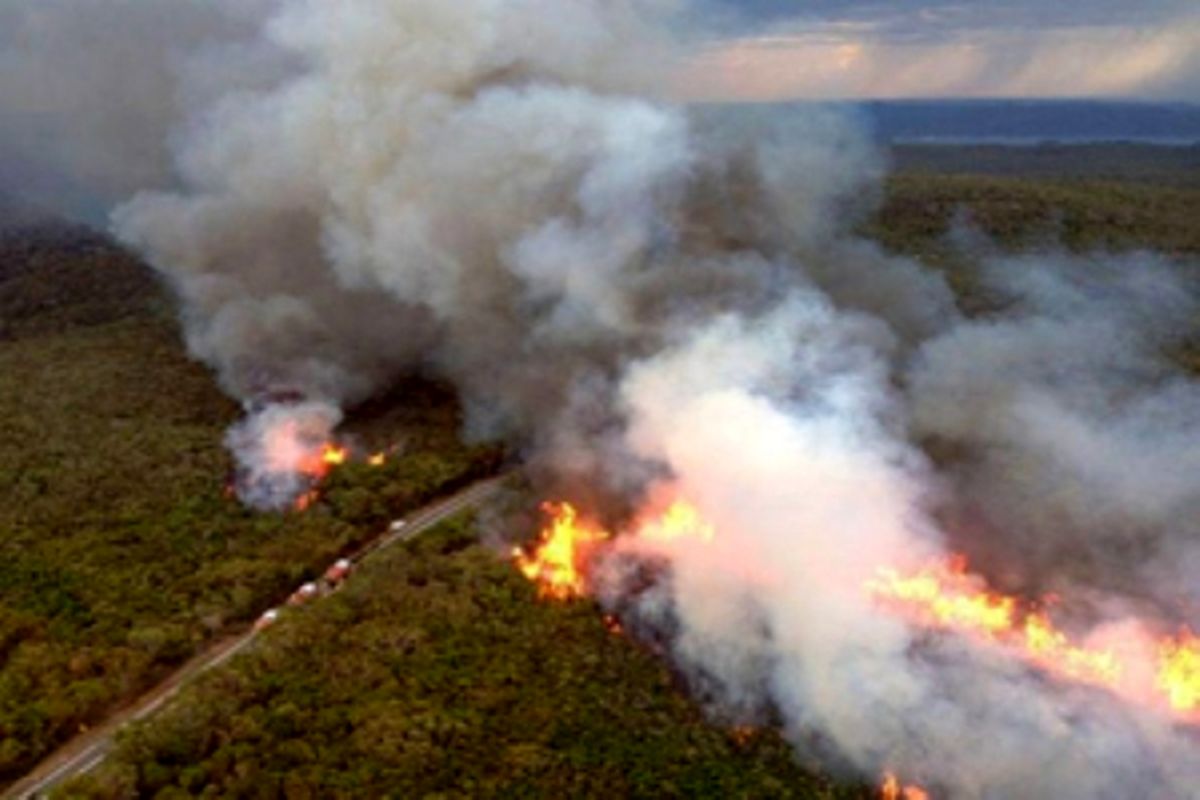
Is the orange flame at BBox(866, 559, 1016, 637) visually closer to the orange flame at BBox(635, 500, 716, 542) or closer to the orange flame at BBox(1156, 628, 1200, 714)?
the orange flame at BBox(1156, 628, 1200, 714)

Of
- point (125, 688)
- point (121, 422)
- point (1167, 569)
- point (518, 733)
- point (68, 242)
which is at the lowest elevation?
point (68, 242)

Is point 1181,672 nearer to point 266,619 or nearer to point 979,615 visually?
point 979,615

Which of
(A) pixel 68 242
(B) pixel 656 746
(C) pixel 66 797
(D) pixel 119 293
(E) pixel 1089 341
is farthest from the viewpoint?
(A) pixel 68 242

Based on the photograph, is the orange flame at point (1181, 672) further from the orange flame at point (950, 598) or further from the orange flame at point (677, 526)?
the orange flame at point (677, 526)

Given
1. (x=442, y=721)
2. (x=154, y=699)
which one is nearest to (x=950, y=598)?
(x=442, y=721)

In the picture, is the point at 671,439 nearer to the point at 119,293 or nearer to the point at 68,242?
the point at 119,293

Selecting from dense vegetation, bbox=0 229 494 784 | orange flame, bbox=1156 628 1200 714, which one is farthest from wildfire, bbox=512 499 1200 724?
dense vegetation, bbox=0 229 494 784

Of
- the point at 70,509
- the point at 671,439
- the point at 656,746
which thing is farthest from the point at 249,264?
the point at 656,746

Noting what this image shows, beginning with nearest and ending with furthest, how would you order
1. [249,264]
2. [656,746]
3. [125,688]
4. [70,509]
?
1. [656,746]
2. [125,688]
3. [70,509]
4. [249,264]
